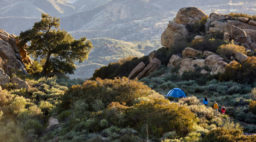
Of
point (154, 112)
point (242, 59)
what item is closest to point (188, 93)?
point (242, 59)

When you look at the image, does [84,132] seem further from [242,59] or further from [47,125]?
[242,59]

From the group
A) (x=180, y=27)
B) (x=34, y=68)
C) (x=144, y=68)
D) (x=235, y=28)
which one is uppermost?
(x=180, y=27)

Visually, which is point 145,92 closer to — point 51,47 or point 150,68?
point 150,68

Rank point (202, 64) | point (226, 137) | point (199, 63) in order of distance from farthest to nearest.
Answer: point (199, 63), point (202, 64), point (226, 137)

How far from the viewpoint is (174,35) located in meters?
35.1

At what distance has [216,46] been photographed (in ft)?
92.6

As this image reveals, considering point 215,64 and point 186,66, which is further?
point 186,66

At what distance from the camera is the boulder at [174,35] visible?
3488 centimetres

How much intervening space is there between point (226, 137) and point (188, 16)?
34.0m

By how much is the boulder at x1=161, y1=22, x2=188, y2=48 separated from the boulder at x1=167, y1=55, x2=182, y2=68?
4.86m

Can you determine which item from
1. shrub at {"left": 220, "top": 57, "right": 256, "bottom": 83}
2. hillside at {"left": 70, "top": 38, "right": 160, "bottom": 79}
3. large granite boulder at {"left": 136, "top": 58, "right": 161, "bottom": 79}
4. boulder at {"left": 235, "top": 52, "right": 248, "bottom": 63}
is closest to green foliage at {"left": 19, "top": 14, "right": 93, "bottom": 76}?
large granite boulder at {"left": 136, "top": 58, "right": 161, "bottom": 79}

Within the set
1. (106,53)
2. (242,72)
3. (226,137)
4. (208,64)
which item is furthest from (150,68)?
(106,53)

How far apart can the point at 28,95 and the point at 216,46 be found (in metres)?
21.4

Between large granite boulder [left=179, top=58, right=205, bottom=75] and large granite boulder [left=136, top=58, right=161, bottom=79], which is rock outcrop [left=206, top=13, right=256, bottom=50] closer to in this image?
large granite boulder [left=179, top=58, right=205, bottom=75]
